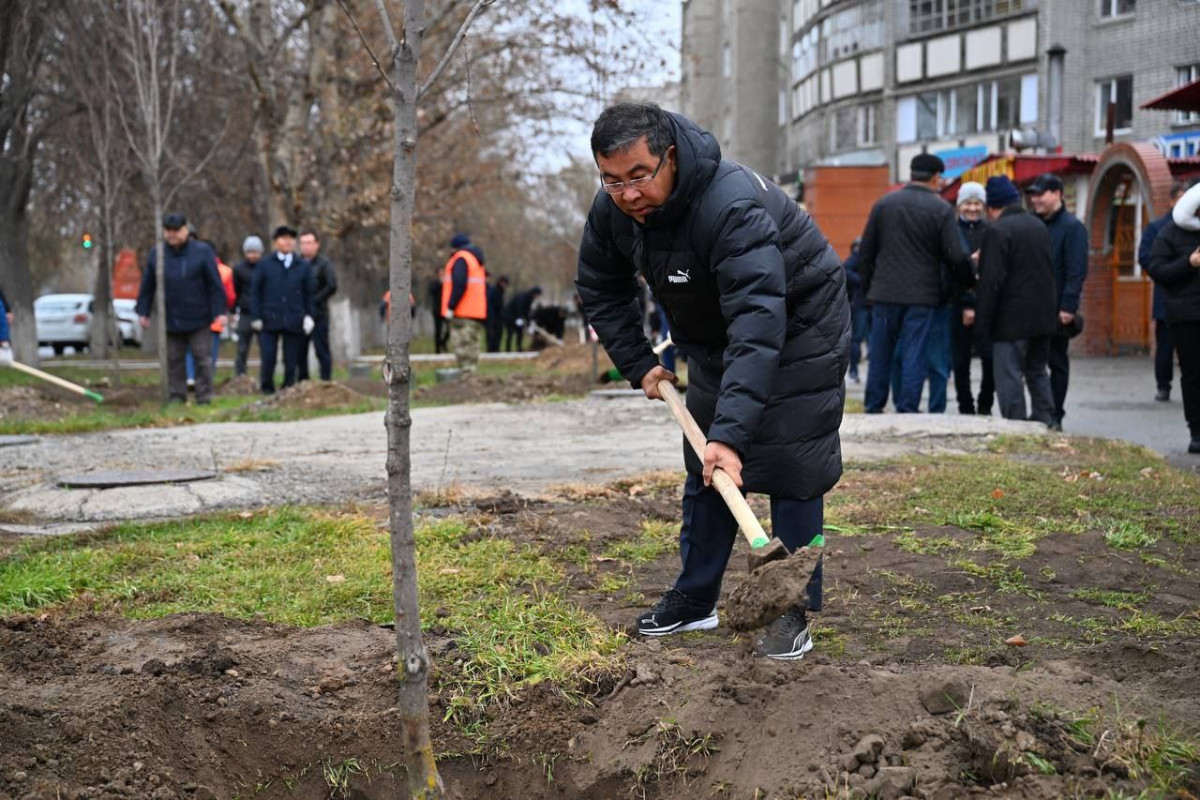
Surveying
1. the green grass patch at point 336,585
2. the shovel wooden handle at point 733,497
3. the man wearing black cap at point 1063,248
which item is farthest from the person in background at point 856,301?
the shovel wooden handle at point 733,497

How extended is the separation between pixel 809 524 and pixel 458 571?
5.17 feet

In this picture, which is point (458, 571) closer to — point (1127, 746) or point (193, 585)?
point (193, 585)

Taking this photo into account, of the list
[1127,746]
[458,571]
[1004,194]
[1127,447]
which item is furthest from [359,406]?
[1127,746]

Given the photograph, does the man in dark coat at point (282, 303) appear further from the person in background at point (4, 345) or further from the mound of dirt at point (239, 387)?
the person in background at point (4, 345)

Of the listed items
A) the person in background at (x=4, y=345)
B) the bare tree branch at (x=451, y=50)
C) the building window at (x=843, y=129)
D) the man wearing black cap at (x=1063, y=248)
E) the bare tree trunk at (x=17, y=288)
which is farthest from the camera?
the building window at (x=843, y=129)

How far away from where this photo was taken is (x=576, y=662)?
386 cm

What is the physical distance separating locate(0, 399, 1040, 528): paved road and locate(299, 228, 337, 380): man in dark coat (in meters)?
3.83

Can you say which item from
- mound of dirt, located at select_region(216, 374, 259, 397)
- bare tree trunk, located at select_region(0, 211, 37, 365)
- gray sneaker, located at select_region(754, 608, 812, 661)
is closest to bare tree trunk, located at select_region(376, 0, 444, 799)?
gray sneaker, located at select_region(754, 608, 812, 661)

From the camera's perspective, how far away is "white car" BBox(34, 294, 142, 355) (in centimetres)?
3684

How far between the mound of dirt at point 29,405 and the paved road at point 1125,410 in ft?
28.0

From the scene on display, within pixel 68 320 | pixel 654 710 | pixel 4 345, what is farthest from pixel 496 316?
pixel 654 710

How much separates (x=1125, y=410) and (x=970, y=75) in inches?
1143

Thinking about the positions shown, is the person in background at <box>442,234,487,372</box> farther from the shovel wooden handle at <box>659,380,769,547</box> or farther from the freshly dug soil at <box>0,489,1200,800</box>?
the shovel wooden handle at <box>659,380,769,547</box>

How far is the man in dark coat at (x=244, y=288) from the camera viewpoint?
1675cm
